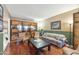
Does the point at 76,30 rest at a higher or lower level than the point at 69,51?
higher

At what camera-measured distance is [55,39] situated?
2287mm

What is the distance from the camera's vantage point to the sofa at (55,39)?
228cm

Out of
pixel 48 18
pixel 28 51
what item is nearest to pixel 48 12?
pixel 48 18

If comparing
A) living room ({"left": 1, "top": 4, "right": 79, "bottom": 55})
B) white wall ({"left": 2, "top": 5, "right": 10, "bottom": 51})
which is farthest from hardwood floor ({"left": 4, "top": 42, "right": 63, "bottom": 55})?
white wall ({"left": 2, "top": 5, "right": 10, "bottom": 51})

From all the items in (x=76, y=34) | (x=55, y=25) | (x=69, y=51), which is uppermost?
(x=55, y=25)

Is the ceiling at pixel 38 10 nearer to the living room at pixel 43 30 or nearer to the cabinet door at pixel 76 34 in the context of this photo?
the living room at pixel 43 30

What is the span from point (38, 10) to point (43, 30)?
1.22ft

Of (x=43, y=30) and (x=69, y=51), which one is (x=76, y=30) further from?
(x=43, y=30)

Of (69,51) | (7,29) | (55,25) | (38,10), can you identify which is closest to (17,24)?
(7,29)

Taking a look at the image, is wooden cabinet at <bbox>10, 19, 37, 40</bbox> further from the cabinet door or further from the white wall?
the cabinet door
